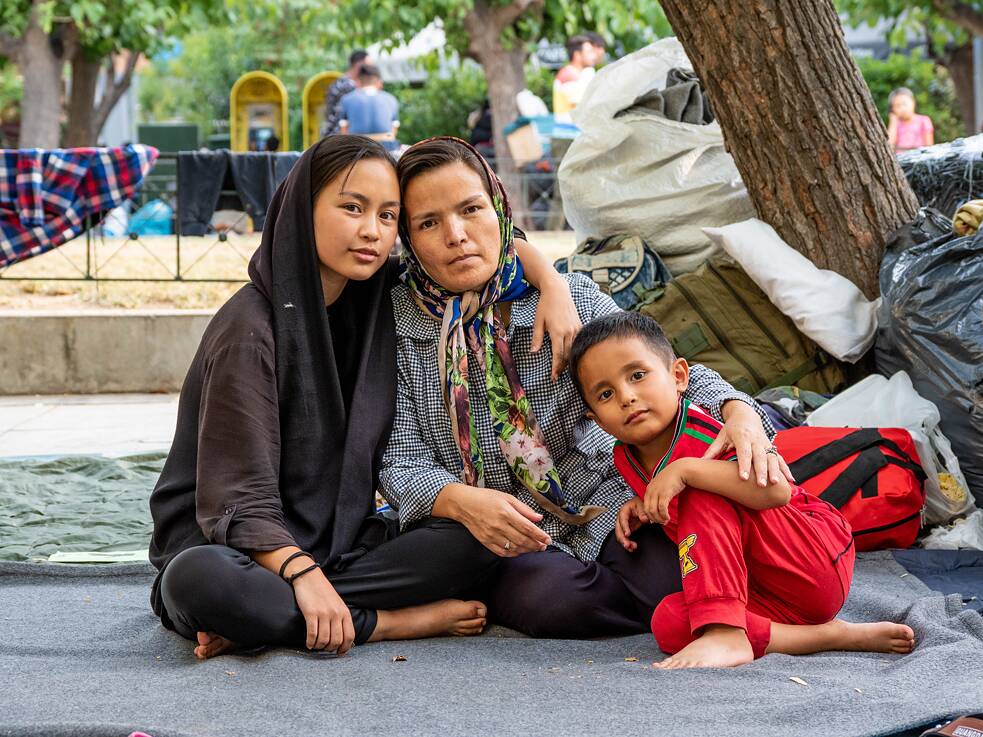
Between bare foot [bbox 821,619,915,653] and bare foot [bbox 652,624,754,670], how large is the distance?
237mm

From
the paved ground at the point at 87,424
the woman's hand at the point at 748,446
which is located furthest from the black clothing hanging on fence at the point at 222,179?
the woman's hand at the point at 748,446

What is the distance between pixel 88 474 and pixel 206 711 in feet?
9.00

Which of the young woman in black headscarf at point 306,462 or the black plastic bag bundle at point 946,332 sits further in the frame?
the black plastic bag bundle at point 946,332

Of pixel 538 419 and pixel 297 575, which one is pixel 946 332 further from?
pixel 297 575

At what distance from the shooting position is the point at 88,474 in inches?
185

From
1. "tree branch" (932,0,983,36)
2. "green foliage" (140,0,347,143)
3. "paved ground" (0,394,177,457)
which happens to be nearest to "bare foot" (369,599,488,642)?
"paved ground" (0,394,177,457)

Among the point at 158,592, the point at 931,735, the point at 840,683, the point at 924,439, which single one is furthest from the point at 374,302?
the point at 924,439

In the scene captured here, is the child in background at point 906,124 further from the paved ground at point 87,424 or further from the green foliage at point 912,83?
the paved ground at point 87,424

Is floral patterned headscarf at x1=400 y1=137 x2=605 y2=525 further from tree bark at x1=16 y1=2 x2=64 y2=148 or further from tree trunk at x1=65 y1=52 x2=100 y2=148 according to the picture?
tree trunk at x1=65 y1=52 x2=100 y2=148

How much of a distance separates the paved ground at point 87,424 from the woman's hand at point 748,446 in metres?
3.23

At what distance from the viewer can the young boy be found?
2.39 m

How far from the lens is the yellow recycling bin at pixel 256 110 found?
51.6ft

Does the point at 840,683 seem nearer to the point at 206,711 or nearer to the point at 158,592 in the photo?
the point at 206,711

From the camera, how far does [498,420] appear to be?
2.76m
